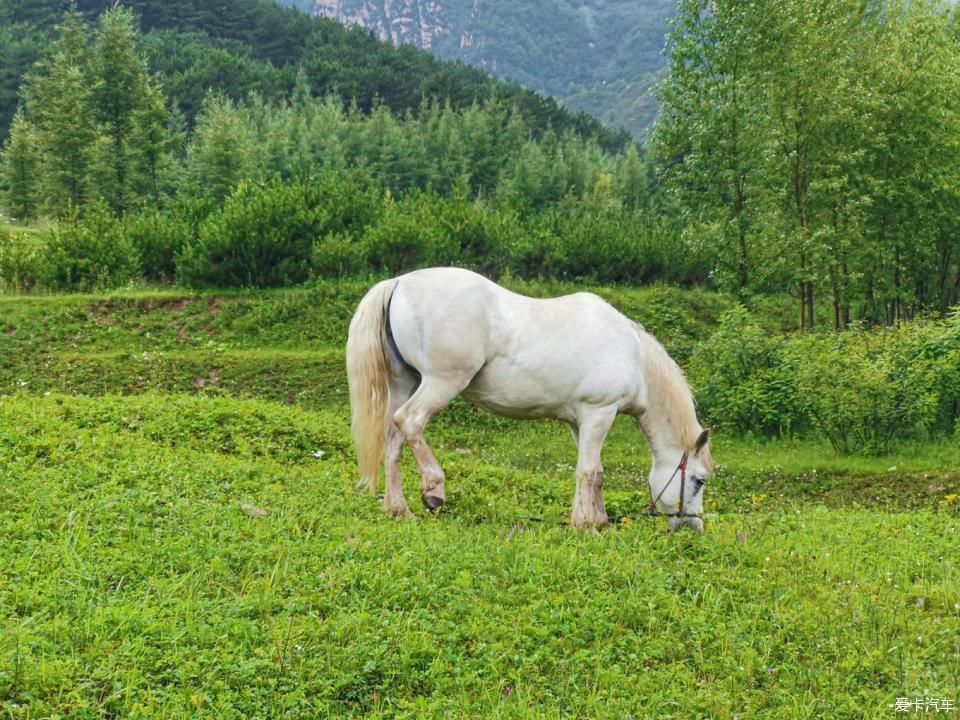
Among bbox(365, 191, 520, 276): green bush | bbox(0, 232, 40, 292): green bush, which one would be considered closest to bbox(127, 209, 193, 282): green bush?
bbox(0, 232, 40, 292): green bush

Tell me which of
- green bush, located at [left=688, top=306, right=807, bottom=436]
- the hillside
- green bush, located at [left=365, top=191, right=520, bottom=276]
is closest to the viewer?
green bush, located at [left=688, top=306, right=807, bottom=436]

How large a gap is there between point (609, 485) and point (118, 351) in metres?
12.1

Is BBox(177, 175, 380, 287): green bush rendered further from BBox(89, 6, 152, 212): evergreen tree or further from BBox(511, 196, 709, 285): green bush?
BBox(89, 6, 152, 212): evergreen tree

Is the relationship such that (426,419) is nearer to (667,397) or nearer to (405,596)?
(667,397)

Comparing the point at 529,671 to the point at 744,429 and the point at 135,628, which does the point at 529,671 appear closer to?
the point at 135,628

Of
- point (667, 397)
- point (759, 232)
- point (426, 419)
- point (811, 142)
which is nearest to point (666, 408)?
point (667, 397)

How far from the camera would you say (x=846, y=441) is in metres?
14.2

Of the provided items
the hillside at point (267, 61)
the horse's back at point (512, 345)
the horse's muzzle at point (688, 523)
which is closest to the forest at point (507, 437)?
the horse's muzzle at point (688, 523)

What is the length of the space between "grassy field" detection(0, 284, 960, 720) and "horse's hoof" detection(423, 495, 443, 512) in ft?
0.41


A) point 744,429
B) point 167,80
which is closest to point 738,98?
point 744,429

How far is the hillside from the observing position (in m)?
87.7

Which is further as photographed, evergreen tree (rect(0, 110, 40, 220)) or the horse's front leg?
evergreen tree (rect(0, 110, 40, 220))

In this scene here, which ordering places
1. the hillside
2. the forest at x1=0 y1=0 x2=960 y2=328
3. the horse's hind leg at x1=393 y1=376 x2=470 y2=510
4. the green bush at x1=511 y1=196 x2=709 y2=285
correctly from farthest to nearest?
the hillside, the green bush at x1=511 y1=196 x2=709 y2=285, the forest at x1=0 y1=0 x2=960 y2=328, the horse's hind leg at x1=393 y1=376 x2=470 y2=510

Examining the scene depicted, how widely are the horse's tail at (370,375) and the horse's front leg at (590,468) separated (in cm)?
181
